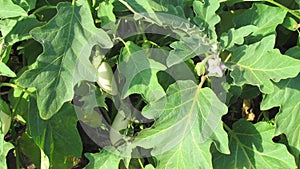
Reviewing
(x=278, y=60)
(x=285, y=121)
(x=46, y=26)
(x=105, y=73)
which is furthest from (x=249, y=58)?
(x=46, y=26)

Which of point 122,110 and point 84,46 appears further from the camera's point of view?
point 122,110

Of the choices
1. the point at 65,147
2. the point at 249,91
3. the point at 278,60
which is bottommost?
the point at 65,147

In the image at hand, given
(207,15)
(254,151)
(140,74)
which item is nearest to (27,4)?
(140,74)

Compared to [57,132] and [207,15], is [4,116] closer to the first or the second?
[57,132]

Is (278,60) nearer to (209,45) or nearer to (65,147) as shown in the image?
(209,45)

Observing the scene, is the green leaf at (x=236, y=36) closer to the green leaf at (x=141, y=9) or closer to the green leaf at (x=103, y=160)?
the green leaf at (x=141, y=9)

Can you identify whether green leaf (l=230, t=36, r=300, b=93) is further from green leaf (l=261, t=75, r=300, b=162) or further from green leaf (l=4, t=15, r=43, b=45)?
green leaf (l=4, t=15, r=43, b=45)

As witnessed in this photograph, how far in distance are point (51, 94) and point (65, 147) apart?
325mm

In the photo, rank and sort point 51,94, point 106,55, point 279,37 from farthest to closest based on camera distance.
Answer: point 279,37 < point 106,55 < point 51,94

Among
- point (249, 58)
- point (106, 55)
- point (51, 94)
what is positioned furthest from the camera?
point (106, 55)

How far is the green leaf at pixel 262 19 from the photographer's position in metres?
1.37

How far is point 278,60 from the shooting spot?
1223 millimetres

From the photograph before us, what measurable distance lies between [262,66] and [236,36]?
0.29ft

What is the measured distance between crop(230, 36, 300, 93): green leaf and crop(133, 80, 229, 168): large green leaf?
81mm
